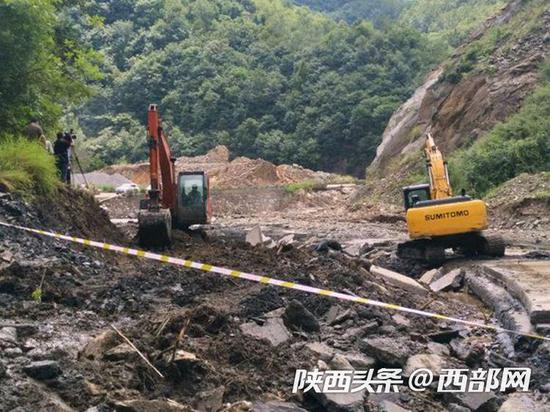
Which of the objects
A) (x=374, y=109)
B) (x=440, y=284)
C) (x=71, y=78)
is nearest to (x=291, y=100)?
(x=374, y=109)

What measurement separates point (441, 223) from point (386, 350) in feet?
26.1

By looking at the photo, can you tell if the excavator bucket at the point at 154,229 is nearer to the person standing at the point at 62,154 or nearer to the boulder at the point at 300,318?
the person standing at the point at 62,154

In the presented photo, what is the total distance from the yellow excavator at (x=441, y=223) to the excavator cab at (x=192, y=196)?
448 cm

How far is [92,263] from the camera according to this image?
11969 millimetres

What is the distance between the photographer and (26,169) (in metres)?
14.0

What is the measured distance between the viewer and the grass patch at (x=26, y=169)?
1338 cm

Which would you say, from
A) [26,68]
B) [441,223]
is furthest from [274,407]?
[26,68]

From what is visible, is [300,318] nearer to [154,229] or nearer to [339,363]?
[339,363]

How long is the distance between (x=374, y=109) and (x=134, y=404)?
7026 centimetres

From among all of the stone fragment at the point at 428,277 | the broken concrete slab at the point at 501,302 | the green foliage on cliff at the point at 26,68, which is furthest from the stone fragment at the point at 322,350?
the green foliage on cliff at the point at 26,68

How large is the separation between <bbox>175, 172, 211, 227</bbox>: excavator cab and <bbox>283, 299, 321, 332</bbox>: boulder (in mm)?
9719

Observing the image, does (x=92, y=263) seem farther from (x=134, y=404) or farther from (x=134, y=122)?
(x=134, y=122)

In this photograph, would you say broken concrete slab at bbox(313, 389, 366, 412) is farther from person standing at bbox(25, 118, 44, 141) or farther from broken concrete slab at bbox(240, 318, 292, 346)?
person standing at bbox(25, 118, 44, 141)

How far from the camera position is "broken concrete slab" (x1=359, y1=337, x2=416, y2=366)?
307 inches
